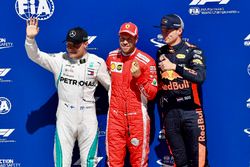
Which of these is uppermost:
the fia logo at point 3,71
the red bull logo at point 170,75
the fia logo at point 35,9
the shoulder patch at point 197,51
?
the fia logo at point 35,9

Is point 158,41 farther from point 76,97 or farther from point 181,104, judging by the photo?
point 76,97

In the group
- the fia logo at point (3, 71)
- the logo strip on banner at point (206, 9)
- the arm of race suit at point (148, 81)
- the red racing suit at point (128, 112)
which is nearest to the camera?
the arm of race suit at point (148, 81)

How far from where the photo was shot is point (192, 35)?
426 centimetres

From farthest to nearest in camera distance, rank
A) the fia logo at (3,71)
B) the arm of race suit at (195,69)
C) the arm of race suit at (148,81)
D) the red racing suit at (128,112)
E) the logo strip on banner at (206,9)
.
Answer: the fia logo at (3,71) < the logo strip on banner at (206,9) < the red racing suit at (128,112) < the arm of race suit at (148,81) < the arm of race suit at (195,69)

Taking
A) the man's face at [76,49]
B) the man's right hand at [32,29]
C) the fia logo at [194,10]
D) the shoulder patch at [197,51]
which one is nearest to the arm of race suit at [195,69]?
the shoulder patch at [197,51]

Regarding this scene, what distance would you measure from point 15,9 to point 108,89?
1204 mm

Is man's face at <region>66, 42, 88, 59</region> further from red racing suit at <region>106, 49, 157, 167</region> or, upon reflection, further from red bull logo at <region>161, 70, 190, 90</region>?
red bull logo at <region>161, 70, 190, 90</region>

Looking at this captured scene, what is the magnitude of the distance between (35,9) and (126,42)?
0.99 metres

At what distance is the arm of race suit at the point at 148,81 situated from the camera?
3.94m

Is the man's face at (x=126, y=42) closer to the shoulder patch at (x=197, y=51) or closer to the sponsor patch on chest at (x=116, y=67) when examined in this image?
the sponsor patch on chest at (x=116, y=67)

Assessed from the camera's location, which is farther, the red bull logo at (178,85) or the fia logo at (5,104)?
the fia logo at (5,104)

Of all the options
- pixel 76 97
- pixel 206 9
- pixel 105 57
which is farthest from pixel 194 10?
pixel 76 97

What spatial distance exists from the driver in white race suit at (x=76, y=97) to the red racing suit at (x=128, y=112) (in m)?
0.13

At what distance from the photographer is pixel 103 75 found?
4090 mm
